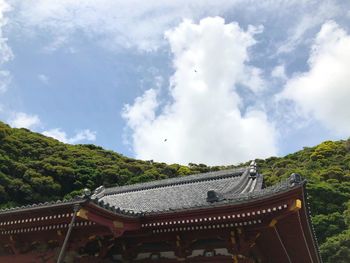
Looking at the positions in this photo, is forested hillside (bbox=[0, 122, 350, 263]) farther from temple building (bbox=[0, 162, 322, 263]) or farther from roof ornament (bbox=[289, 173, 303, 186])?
roof ornament (bbox=[289, 173, 303, 186])

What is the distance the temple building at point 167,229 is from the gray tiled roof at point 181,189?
2.50 m

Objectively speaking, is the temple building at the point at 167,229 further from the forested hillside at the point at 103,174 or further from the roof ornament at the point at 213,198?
the forested hillside at the point at 103,174

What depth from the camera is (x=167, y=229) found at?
9570 millimetres

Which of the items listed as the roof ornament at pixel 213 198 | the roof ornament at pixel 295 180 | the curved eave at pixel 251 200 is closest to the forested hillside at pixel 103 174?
the roof ornament at pixel 213 198

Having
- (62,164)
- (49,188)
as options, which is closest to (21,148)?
(62,164)

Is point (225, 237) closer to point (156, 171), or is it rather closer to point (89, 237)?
point (89, 237)

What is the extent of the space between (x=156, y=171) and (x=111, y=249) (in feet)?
134

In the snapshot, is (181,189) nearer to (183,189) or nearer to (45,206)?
(183,189)

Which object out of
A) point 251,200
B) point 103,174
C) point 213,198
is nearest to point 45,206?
point 213,198

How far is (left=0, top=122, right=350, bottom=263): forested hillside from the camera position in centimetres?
3712

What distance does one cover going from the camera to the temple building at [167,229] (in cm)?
823

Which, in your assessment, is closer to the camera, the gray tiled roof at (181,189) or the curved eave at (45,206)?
the curved eave at (45,206)

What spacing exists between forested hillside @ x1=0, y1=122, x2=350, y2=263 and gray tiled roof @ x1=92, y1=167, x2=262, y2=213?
2174cm

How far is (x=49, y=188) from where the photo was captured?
39.2 meters
